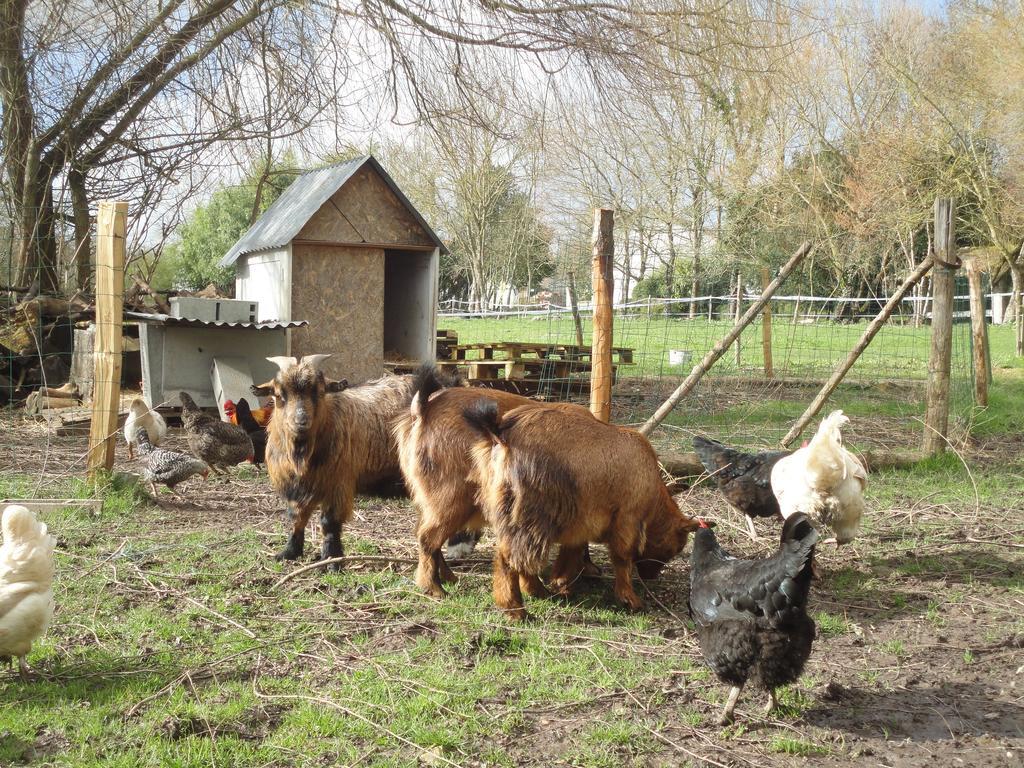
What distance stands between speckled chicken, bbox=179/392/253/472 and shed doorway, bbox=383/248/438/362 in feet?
16.3

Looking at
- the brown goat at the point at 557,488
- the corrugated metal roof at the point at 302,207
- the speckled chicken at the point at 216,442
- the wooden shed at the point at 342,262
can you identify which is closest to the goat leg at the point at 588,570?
the brown goat at the point at 557,488

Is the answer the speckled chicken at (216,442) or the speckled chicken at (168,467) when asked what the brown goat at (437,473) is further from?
the speckled chicken at (216,442)

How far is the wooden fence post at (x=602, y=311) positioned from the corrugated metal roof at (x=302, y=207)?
551cm

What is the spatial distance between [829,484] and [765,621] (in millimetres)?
2282

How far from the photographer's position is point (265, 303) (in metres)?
12.3

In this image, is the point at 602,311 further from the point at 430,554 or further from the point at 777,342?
the point at 777,342

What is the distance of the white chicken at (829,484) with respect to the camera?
17.7 ft

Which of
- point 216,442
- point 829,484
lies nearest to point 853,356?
point 829,484

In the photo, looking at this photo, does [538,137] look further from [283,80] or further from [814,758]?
[814,758]

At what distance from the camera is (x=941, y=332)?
832 cm

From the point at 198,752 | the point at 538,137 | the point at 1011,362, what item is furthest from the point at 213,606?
the point at 1011,362

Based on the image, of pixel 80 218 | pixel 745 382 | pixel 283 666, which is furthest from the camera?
pixel 745 382

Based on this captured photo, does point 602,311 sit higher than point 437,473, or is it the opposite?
point 602,311

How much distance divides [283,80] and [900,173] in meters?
23.5
